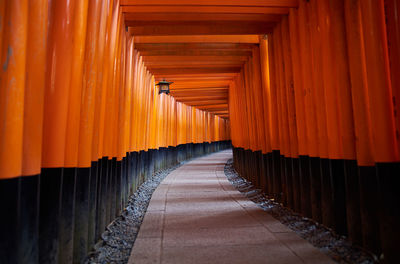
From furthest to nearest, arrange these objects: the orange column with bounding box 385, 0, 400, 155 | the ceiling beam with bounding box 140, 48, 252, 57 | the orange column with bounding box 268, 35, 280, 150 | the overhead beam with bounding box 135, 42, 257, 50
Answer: the ceiling beam with bounding box 140, 48, 252, 57 → the overhead beam with bounding box 135, 42, 257, 50 → the orange column with bounding box 268, 35, 280, 150 → the orange column with bounding box 385, 0, 400, 155

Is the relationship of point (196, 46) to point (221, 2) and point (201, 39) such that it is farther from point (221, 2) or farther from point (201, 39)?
point (221, 2)

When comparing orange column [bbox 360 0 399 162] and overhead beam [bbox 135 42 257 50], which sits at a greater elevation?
overhead beam [bbox 135 42 257 50]

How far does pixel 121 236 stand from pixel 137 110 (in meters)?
3.86

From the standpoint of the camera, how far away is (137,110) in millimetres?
7188

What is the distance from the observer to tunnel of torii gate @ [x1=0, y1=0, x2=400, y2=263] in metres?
Result: 1.91

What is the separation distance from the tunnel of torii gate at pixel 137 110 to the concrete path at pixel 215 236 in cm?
62

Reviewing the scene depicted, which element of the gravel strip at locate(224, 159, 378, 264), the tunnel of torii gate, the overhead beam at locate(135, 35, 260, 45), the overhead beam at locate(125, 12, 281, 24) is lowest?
the gravel strip at locate(224, 159, 378, 264)

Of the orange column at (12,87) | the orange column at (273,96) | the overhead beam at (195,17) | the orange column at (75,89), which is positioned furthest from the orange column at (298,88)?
the orange column at (12,87)

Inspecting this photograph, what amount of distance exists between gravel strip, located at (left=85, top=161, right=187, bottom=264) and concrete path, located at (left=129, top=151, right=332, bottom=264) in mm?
134

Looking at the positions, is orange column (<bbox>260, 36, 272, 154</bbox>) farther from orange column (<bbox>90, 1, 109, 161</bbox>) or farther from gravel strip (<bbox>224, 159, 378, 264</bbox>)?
orange column (<bbox>90, 1, 109, 161</bbox>)

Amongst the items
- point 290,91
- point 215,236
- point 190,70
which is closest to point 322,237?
point 215,236

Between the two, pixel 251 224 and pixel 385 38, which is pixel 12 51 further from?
pixel 251 224

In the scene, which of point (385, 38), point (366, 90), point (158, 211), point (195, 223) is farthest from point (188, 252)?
point (385, 38)

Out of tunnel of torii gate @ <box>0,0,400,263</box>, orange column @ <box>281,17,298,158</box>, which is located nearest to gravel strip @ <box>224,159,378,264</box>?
tunnel of torii gate @ <box>0,0,400,263</box>
